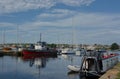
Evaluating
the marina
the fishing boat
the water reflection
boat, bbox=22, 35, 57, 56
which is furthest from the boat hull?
the fishing boat

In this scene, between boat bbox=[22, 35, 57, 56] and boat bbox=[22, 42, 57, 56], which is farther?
boat bbox=[22, 35, 57, 56]

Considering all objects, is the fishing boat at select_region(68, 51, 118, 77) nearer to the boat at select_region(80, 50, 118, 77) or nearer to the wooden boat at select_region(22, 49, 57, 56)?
the boat at select_region(80, 50, 118, 77)

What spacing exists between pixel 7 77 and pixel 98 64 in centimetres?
1424

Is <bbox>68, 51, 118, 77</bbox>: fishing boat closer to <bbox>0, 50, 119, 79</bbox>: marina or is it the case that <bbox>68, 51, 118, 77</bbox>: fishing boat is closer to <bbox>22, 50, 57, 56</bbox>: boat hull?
<bbox>0, 50, 119, 79</bbox>: marina

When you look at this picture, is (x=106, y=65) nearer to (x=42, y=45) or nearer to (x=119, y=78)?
(x=119, y=78)

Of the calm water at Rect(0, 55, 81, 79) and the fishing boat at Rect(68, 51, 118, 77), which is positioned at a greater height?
the fishing boat at Rect(68, 51, 118, 77)

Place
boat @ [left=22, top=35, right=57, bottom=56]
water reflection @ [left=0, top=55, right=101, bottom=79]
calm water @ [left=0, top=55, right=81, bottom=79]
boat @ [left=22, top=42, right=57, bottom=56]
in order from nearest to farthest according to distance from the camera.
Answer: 1. calm water @ [left=0, top=55, right=81, bottom=79]
2. water reflection @ [left=0, top=55, right=101, bottom=79]
3. boat @ [left=22, top=42, right=57, bottom=56]
4. boat @ [left=22, top=35, right=57, bottom=56]

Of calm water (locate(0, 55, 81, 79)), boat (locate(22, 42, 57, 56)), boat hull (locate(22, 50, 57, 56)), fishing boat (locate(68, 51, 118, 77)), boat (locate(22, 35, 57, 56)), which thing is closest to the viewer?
fishing boat (locate(68, 51, 118, 77))

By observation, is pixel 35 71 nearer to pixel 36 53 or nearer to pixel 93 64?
pixel 93 64

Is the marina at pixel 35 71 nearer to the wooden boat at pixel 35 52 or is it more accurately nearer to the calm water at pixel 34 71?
the calm water at pixel 34 71

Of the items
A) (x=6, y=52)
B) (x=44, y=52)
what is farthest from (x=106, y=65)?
(x=6, y=52)

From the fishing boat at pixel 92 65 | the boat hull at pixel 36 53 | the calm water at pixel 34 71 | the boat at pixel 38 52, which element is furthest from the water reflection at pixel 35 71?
the boat at pixel 38 52

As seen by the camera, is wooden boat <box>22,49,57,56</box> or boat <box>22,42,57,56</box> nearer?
wooden boat <box>22,49,57,56</box>

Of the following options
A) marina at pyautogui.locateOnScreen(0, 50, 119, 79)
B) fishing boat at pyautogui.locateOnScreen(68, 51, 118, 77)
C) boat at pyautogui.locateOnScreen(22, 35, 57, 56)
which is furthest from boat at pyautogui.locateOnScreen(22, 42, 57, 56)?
fishing boat at pyautogui.locateOnScreen(68, 51, 118, 77)
